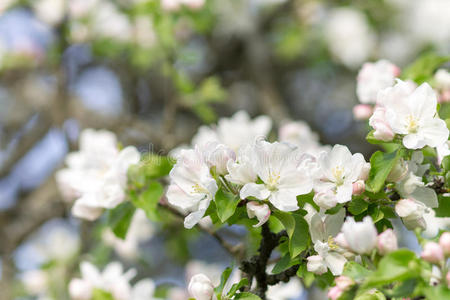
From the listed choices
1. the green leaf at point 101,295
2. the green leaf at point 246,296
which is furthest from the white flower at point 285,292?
the green leaf at point 246,296

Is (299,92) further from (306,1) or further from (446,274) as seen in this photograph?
(446,274)

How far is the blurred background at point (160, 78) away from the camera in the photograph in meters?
2.95

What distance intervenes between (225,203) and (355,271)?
0.99 ft

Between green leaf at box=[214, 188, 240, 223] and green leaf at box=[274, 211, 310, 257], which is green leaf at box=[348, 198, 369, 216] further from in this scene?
green leaf at box=[214, 188, 240, 223]

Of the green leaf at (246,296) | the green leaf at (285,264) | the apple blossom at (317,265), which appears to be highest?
the apple blossom at (317,265)

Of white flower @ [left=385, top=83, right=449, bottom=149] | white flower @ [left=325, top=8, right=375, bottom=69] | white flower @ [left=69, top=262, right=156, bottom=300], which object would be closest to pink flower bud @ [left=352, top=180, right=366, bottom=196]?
white flower @ [left=385, top=83, right=449, bottom=149]

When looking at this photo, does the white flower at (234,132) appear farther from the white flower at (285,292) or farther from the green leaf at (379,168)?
the green leaf at (379,168)

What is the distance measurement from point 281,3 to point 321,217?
3.34m

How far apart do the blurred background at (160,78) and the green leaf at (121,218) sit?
35.0 inches

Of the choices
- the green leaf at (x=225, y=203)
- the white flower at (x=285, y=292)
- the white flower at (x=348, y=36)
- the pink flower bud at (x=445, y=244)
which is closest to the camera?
the pink flower bud at (x=445, y=244)

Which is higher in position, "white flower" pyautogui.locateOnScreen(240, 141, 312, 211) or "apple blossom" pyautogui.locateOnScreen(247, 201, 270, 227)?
"white flower" pyautogui.locateOnScreen(240, 141, 312, 211)

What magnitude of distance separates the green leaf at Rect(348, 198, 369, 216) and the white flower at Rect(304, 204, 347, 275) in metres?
0.02

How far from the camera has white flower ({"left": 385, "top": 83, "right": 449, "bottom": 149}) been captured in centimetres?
125

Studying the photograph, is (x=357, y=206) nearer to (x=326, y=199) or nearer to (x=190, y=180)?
(x=326, y=199)
